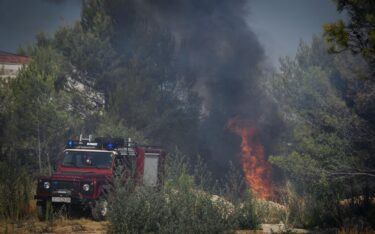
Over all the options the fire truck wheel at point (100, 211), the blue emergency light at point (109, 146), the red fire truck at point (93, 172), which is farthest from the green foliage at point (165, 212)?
the blue emergency light at point (109, 146)

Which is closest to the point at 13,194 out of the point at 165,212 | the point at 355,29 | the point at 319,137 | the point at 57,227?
the point at 57,227

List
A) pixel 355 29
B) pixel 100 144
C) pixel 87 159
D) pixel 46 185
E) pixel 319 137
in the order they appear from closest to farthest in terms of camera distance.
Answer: pixel 355 29 < pixel 46 185 < pixel 87 159 < pixel 100 144 < pixel 319 137

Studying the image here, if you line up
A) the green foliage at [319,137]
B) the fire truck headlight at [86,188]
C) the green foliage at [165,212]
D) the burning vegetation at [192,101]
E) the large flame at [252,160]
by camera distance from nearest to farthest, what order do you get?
the green foliage at [165,212] → the fire truck headlight at [86,188] → the green foliage at [319,137] → the burning vegetation at [192,101] → the large flame at [252,160]

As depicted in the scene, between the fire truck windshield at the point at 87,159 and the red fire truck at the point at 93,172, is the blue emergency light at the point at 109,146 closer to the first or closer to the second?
the red fire truck at the point at 93,172

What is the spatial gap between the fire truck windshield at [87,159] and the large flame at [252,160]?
1088 centimetres

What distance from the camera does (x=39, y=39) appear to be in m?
26.8

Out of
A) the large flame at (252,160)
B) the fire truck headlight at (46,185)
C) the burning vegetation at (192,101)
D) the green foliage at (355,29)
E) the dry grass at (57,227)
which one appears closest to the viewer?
the green foliage at (355,29)

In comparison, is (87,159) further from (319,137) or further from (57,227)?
(319,137)

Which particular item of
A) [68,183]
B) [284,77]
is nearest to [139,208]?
[68,183]

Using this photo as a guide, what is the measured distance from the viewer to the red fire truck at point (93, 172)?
11.3 m

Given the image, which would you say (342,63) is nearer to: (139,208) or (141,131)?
(141,131)

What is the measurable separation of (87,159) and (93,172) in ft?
1.53

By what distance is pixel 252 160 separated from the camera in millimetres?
25234

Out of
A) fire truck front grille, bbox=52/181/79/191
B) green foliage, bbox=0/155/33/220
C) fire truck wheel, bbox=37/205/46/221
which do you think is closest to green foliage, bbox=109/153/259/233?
fire truck front grille, bbox=52/181/79/191
